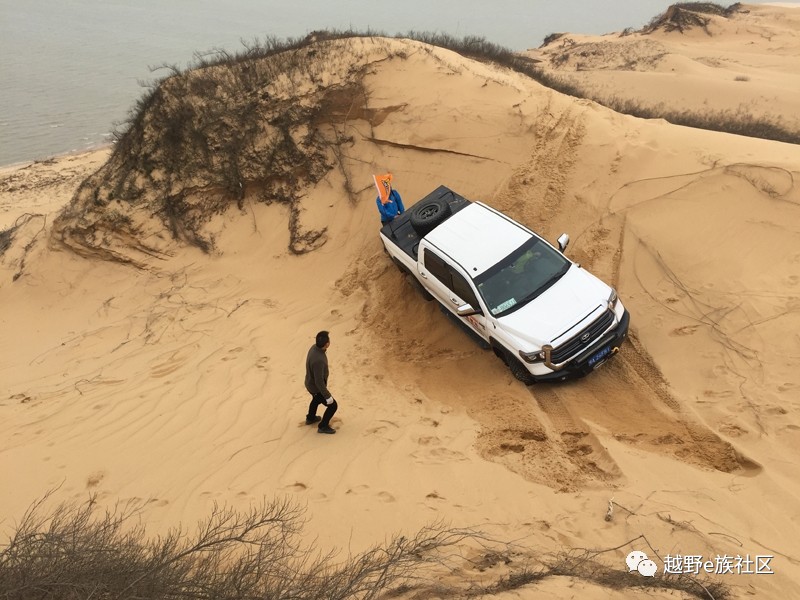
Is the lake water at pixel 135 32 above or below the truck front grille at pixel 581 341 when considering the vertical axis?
below

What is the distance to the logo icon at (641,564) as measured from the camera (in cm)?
477

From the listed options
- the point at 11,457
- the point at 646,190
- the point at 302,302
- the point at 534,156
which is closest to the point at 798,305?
the point at 646,190

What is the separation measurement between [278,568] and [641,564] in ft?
10.1

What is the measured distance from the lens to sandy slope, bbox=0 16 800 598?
582 cm

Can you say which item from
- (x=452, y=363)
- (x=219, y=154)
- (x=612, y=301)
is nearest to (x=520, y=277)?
(x=612, y=301)

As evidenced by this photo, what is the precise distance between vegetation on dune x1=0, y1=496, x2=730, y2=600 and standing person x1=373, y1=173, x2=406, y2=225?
5210mm

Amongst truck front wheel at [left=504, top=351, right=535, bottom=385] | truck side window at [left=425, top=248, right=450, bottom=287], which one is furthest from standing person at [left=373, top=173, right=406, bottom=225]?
truck front wheel at [left=504, top=351, right=535, bottom=385]

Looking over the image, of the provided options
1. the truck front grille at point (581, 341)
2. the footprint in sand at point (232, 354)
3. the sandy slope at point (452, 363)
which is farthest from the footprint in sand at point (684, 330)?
the footprint in sand at point (232, 354)

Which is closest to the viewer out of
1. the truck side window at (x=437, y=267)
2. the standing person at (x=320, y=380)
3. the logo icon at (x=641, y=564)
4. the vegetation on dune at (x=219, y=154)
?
the logo icon at (x=641, y=564)

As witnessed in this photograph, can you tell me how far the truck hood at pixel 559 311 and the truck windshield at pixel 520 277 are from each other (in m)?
0.11

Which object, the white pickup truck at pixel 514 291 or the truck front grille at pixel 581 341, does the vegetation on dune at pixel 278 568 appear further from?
the white pickup truck at pixel 514 291

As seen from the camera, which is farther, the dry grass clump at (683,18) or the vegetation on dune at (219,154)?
the dry grass clump at (683,18)

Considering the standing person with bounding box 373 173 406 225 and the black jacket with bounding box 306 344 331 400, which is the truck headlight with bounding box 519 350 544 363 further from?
the standing person with bounding box 373 173 406 225

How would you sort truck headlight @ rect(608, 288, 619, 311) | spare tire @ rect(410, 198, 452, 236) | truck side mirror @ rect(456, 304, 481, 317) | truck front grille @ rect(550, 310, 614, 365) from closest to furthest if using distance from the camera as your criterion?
truck front grille @ rect(550, 310, 614, 365), truck headlight @ rect(608, 288, 619, 311), truck side mirror @ rect(456, 304, 481, 317), spare tire @ rect(410, 198, 452, 236)
